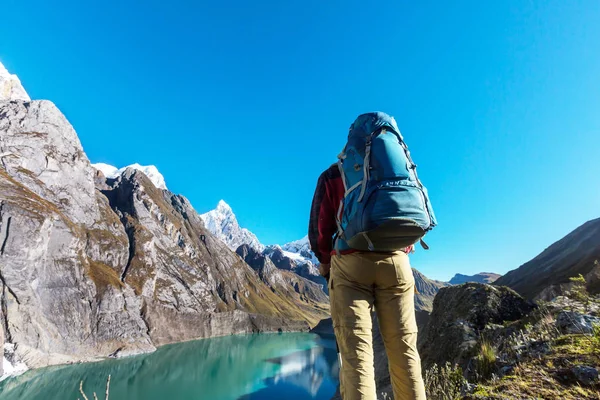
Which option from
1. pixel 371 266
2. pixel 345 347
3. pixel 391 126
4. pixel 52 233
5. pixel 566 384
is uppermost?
pixel 52 233

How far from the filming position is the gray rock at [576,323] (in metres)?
4.38

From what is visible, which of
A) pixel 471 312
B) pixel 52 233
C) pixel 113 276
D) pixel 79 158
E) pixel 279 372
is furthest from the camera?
pixel 79 158

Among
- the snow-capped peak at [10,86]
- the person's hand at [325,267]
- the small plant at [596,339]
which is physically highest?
the snow-capped peak at [10,86]

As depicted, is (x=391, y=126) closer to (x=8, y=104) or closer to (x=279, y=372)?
(x=279, y=372)

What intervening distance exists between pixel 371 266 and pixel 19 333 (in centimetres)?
6719

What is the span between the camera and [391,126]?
3.02 metres

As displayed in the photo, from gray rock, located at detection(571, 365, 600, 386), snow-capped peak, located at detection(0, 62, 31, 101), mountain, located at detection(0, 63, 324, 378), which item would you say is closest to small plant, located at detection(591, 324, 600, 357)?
gray rock, located at detection(571, 365, 600, 386)

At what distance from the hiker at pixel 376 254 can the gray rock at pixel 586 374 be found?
6.07ft

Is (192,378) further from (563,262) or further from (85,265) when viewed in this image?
(563,262)

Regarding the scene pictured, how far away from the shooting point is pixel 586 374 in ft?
10.3

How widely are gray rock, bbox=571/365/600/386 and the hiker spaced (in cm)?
185

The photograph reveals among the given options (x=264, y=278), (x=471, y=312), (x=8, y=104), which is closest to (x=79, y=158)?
(x=8, y=104)

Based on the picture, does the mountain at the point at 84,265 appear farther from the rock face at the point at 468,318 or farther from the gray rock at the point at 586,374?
the gray rock at the point at 586,374

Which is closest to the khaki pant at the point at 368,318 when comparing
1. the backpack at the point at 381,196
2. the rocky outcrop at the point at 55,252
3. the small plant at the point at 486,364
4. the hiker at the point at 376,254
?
the hiker at the point at 376,254
